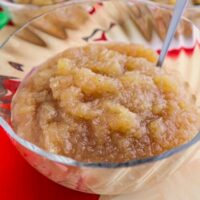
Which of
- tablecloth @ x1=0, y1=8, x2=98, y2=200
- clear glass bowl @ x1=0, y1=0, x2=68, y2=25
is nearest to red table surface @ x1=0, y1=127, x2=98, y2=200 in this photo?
tablecloth @ x1=0, y1=8, x2=98, y2=200

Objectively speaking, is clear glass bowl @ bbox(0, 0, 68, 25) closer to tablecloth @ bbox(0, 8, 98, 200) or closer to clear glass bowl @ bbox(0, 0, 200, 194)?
clear glass bowl @ bbox(0, 0, 200, 194)

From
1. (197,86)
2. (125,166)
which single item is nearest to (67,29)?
(197,86)

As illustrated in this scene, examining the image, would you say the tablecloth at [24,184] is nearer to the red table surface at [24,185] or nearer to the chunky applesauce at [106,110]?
the red table surface at [24,185]

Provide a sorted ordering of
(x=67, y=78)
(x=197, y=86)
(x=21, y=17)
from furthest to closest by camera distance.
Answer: (x=21, y=17) → (x=197, y=86) → (x=67, y=78)

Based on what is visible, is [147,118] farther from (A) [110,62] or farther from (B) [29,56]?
(B) [29,56]

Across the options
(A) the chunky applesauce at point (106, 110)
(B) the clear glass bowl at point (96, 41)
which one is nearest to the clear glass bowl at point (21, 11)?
(B) the clear glass bowl at point (96, 41)

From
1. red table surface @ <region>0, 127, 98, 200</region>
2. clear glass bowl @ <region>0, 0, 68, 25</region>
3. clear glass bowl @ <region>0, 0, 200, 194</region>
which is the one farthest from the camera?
clear glass bowl @ <region>0, 0, 68, 25</region>
